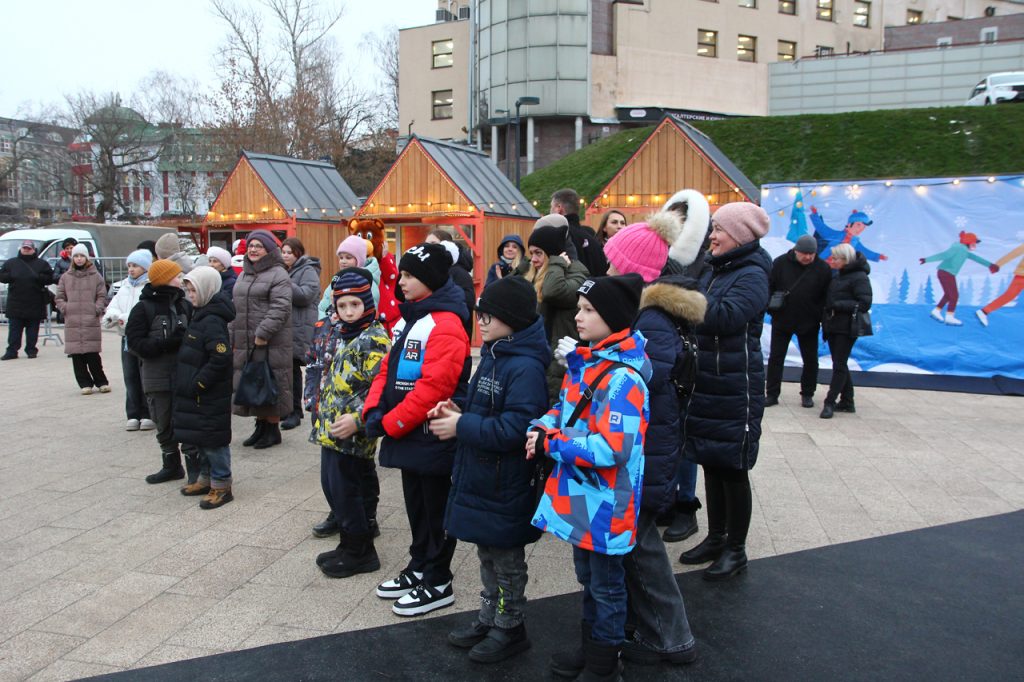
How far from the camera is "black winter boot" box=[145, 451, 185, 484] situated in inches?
228

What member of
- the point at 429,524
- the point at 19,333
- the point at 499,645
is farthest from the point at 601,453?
the point at 19,333

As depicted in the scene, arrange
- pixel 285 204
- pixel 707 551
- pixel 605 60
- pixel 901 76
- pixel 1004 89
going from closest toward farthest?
pixel 707 551, pixel 285 204, pixel 1004 89, pixel 901 76, pixel 605 60

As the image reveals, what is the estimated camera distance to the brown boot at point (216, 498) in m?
5.21

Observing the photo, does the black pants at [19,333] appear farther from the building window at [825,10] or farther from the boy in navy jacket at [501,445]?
the building window at [825,10]

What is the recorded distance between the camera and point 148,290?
5.56 meters

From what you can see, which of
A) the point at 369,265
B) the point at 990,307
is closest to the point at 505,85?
the point at 990,307

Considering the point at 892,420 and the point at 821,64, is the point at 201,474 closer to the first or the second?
the point at 892,420

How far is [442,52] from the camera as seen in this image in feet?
145

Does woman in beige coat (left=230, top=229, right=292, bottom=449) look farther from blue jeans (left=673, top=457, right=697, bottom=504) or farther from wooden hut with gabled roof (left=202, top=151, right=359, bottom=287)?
wooden hut with gabled roof (left=202, top=151, right=359, bottom=287)

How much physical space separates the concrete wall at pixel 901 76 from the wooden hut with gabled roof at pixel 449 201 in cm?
2959

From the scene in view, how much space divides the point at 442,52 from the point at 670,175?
34847 mm

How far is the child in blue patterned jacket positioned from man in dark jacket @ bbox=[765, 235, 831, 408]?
602cm

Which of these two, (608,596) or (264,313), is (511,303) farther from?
(264,313)

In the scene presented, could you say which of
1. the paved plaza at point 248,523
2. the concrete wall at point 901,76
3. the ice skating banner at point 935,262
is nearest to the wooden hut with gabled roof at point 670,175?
the ice skating banner at point 935,262
